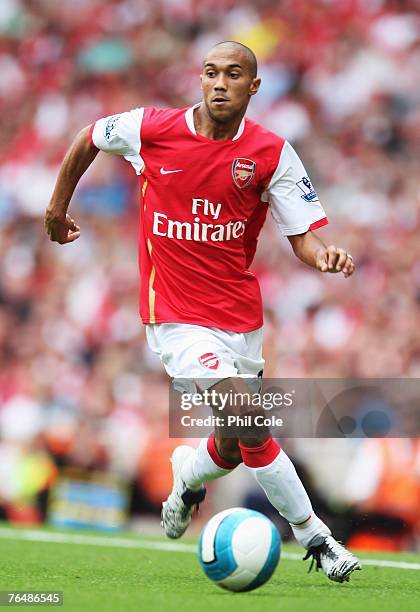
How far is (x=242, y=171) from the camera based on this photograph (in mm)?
6180

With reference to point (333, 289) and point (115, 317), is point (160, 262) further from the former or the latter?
point (115, 317)

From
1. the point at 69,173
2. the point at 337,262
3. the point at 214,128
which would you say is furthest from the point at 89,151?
the point at 337,262

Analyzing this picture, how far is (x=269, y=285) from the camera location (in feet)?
37.8

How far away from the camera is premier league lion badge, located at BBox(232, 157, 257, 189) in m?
6.18

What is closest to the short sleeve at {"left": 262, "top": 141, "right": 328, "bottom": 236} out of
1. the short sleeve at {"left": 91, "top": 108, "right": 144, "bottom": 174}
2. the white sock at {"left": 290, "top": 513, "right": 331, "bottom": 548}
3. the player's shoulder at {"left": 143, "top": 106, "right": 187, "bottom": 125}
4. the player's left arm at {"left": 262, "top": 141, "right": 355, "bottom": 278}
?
the player's left arm at {"left": 262, "top": 141, "right": 355, "bottom": 278}

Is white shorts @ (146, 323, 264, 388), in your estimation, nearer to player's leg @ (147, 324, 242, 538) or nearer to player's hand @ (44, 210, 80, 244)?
player's leg @ (147, 324, 242, 538)

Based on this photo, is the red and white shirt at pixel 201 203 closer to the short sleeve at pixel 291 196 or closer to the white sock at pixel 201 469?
the short sleeve at pixel 291 196

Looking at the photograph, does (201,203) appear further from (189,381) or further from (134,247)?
(134,247)

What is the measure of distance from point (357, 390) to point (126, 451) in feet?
7.07

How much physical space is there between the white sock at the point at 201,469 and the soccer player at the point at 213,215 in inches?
0.5

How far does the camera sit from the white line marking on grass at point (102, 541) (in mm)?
7872

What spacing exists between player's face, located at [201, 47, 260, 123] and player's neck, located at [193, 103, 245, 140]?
0.08 m

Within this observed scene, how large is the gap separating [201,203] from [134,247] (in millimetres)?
6827

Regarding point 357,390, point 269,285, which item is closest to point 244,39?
point 269,285
